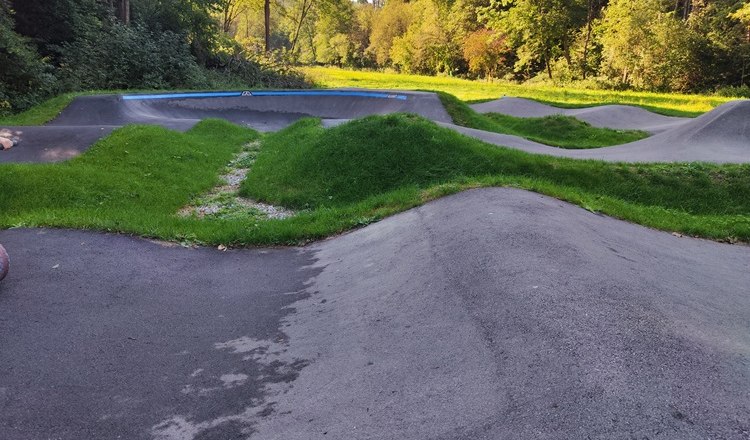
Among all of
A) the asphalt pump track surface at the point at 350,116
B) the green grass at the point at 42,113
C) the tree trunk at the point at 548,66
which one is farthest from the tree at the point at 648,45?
the green grass at the point at 42,113

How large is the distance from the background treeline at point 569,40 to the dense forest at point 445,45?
11cm

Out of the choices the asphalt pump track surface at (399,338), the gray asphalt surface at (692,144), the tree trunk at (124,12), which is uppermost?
the tree trunk at (124,12)

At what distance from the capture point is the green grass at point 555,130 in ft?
59.3

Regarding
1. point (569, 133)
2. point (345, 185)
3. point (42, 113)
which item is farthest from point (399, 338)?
point (42, 113)

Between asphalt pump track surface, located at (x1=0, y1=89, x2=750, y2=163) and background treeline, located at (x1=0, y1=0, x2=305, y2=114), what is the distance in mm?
2613

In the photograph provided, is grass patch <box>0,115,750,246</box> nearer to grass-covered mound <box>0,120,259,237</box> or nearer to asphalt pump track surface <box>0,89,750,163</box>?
grass-covered mound <box>0,120,259,237</box>

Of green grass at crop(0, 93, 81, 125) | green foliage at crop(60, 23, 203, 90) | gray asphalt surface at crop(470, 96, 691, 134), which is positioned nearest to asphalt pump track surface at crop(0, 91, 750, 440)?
green grass at crop(0, 93, 81, 125)

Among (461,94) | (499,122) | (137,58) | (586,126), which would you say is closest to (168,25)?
(137,58)

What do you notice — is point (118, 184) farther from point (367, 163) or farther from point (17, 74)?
point (17, 74)

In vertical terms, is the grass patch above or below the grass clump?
below

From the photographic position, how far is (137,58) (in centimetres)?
2739

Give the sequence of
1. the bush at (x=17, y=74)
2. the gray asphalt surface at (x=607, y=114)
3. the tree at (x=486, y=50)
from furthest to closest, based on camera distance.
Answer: the tree at (x=486, y=50)
the gray asphalt surface at (x=607, y=114)
the bush at (x=17, y=74)

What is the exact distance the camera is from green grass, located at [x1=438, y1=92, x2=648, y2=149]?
18.1 m

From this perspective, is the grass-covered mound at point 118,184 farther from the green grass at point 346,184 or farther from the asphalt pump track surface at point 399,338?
the asphalt pump track surface at point 399,338
